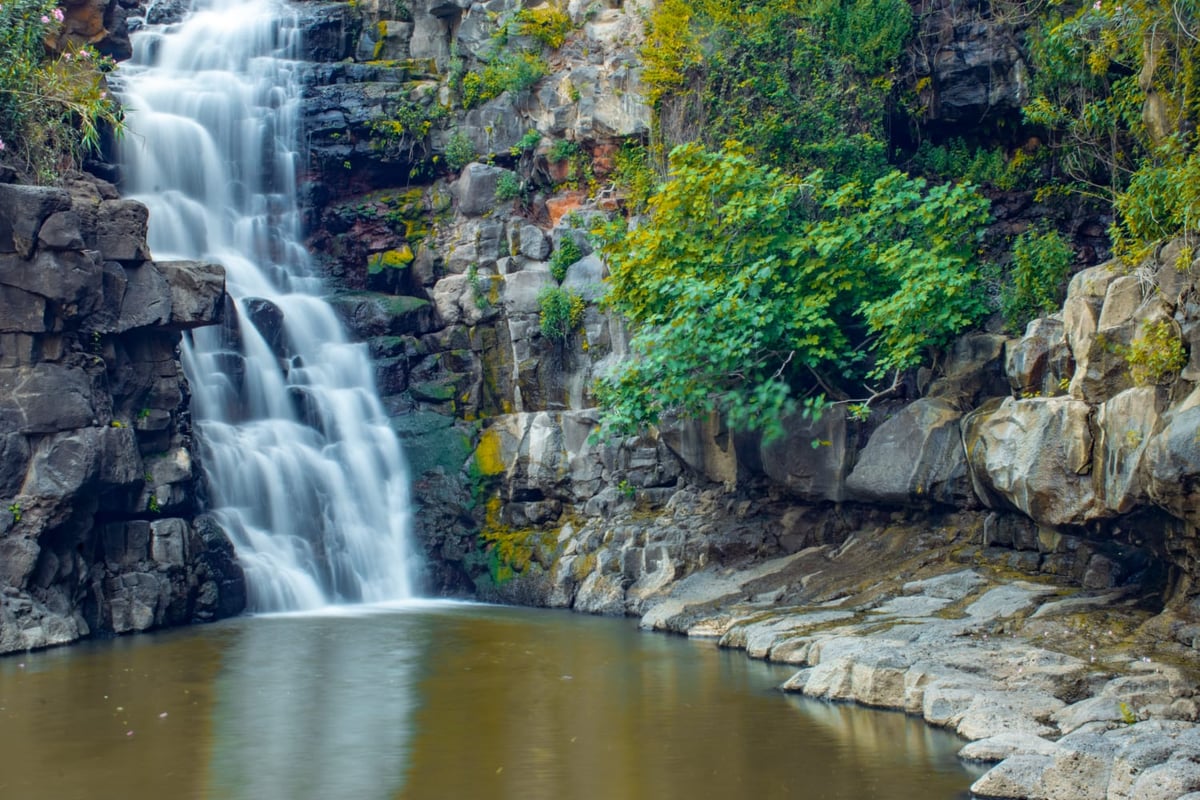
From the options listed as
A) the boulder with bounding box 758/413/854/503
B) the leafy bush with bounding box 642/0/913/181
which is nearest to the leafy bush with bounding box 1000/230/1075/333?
the boulder with bounding box 758/413/854/503

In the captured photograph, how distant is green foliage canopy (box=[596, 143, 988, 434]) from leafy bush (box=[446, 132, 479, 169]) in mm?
7372

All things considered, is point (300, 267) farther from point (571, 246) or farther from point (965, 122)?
point (965, 122)

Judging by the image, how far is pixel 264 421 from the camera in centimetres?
1944

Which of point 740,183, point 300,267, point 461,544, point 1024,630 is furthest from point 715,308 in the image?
point 300,267

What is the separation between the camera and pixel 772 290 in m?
15.9

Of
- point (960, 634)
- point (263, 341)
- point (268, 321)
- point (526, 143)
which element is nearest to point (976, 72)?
point (526, 143)

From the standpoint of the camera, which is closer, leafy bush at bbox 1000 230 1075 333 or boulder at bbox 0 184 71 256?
leafy bush at bbox 1000 230 1075 333

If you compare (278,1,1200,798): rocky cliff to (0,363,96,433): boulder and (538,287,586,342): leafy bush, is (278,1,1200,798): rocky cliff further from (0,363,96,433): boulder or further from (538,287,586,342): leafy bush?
(0,363,96,433): boulder

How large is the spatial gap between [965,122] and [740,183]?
5956 mm

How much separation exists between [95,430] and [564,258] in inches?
348

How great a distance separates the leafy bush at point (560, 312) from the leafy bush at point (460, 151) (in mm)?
4604

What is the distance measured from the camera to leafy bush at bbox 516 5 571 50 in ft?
76.8

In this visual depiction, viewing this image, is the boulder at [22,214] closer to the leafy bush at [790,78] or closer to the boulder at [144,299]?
the boulder at [144,299]

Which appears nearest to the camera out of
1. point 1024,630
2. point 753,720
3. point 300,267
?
point 753,720
